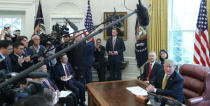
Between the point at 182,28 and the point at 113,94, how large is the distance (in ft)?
11.7

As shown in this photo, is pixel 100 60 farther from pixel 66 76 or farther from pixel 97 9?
pixel 66 76

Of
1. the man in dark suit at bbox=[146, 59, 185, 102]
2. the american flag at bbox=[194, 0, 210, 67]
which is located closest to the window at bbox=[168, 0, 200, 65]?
the american flag at bbox=[194, 0, 210, 67]

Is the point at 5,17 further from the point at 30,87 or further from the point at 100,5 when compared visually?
the point at 30,87

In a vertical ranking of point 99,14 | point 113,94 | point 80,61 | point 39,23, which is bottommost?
point 113,94

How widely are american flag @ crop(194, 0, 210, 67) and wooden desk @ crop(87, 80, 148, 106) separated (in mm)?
2187

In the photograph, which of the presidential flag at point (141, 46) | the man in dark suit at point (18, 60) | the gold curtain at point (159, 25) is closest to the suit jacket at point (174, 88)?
the man in dark suit at point (18, 60)

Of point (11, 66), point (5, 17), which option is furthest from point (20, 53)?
point (5, 17)

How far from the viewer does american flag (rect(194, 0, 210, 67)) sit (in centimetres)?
459

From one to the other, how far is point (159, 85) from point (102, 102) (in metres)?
1.05

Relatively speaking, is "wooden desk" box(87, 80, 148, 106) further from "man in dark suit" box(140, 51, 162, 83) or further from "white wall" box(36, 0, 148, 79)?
"white wall" box(36, 0, 148, 79)

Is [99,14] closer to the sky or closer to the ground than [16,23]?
closer to the sky

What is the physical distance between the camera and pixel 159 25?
17.9 ft

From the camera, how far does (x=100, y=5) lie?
21.0ft

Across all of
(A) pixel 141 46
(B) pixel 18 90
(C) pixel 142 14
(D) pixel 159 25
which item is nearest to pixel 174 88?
(C) pixel 142 14
